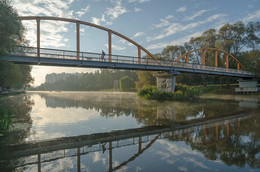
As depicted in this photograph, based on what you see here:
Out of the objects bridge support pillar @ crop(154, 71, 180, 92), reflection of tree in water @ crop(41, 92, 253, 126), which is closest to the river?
reflection of tree in water @ crop(41, 92, 253, 126)

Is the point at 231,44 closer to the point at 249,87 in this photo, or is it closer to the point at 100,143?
the point at 249,87

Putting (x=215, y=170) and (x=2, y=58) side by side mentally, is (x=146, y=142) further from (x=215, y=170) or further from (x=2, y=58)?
(x=2, y=58)

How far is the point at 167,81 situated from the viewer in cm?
3238

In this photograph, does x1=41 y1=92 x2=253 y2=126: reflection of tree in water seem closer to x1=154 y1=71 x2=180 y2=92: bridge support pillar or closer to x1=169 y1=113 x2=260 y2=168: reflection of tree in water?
x1=169 y1=113 x2=260 y2=168: reflection of tree in water

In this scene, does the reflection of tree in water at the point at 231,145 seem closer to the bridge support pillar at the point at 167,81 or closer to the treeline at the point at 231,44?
the bridge support pillar at the point at 167,81

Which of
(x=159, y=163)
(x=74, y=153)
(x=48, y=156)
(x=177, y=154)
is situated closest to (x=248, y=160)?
(x=177, y=154)

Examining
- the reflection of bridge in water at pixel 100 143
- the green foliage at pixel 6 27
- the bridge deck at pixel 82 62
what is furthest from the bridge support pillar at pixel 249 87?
the green foliage at pixel 6 27

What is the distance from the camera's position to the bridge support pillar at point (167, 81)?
3172 centimetres

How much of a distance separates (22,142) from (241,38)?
62809mm

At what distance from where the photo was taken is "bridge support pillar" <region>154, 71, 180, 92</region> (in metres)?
31.7

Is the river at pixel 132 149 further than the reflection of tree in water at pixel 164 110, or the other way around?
the reflection of tree in water at pixel 164 110

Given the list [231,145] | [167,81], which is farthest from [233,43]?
[231,145]

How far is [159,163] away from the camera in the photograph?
5.50 meters

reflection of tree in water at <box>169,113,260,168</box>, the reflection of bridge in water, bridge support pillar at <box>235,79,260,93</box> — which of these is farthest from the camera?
bridge support pillar at <box>235,79,260,93</box>
